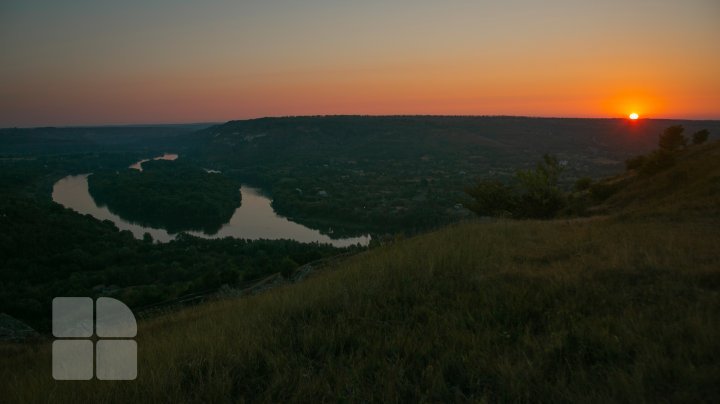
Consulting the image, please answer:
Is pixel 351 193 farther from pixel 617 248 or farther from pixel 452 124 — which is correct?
pixel 452 124

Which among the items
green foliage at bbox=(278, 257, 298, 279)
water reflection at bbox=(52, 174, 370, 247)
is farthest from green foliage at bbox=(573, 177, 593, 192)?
water reflection at bbox=(52, 174, 370, 247)

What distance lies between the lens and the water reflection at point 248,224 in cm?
4466

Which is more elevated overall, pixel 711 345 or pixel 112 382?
pixel 711 345

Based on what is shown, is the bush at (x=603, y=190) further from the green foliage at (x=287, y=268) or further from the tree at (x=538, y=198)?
the green foliage at (x=287, y=268)

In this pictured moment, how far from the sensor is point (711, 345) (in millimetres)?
2828

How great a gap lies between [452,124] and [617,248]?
4988 inches

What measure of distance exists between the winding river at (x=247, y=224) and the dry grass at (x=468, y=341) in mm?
31389

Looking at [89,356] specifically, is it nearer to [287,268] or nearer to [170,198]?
[287,268]

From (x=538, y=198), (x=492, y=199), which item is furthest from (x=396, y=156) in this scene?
(x=538, y=198)

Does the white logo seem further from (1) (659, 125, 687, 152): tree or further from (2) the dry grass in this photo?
(1) (659, 125, 687, 152): tree

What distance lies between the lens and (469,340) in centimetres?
344

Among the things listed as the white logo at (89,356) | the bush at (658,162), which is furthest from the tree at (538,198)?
the white logo at (89,356)

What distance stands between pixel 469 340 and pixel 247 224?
4965 centimetres

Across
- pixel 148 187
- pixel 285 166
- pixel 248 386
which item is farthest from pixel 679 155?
pixel 285 166
